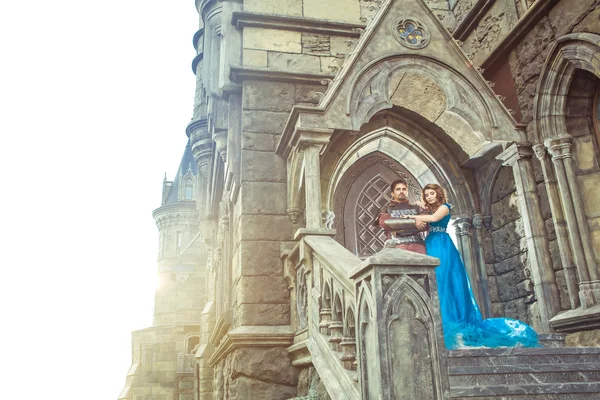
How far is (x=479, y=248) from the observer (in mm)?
7559

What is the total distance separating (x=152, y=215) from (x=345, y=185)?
1279 inches

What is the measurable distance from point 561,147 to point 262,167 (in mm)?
3760

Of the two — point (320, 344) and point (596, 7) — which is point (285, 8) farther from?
point (320, 344)

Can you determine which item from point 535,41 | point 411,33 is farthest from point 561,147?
point 411,33

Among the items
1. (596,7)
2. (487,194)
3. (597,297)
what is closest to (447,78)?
(596,7)

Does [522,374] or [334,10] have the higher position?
[334,10]

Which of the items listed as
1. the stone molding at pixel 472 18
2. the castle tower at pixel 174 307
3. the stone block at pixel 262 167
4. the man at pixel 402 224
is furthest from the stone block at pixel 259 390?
the castle tower at pixel 174 307

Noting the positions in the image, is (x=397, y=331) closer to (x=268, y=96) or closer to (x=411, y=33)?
(x=411, y=33)

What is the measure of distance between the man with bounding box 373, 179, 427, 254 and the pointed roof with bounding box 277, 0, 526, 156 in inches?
40.6

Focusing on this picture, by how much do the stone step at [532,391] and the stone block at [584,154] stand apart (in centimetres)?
323

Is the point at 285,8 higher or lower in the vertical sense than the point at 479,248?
higher

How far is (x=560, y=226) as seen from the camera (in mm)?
6012

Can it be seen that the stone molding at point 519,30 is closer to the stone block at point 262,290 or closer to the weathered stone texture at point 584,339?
the weathered stone texture at point 584,339

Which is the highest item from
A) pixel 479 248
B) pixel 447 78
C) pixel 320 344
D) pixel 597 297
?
pixel 447 78
